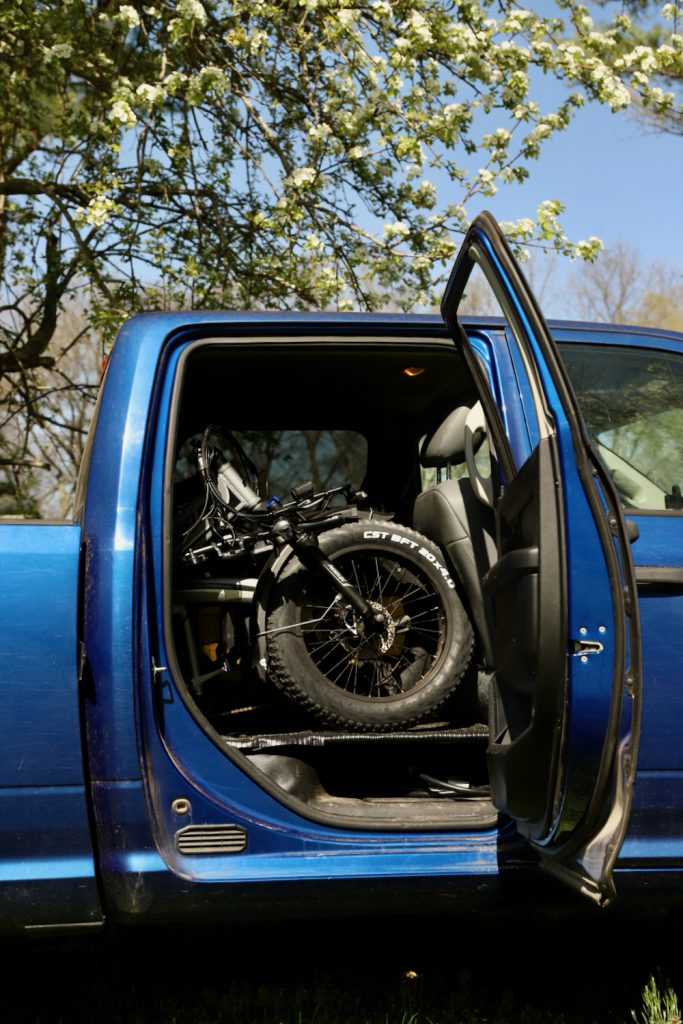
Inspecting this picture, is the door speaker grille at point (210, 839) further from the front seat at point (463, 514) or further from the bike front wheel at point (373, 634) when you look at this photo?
the front seat at point (463, 514)

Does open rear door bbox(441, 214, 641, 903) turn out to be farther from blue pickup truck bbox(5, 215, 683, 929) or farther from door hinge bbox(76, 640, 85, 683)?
door hinge bbox(76, 640, 85, 683)

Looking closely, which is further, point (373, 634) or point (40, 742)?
point (373, 634)

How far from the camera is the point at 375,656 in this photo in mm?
3115

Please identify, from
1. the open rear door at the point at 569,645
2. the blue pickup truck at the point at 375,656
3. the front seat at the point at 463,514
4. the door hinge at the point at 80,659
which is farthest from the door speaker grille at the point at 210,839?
the front seat at the point at 463,514

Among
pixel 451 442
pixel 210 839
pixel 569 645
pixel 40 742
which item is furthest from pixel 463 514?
pixel 40 742

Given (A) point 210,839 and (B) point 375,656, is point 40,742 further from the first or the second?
(B) point 375,656

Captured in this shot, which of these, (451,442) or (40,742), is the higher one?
(451,442)

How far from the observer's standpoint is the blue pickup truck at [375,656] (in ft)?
6.97

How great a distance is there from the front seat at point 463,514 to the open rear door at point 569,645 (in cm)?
59

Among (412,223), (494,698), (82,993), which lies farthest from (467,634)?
(412,223)

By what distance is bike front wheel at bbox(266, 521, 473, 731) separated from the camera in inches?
112

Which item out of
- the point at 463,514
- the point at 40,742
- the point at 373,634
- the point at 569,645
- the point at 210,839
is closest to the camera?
the point at 569,645

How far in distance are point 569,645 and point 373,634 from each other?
1.07m

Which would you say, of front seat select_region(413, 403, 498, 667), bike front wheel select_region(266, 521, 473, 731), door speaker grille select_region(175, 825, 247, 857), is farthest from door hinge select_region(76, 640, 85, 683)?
front seat select_region(413, 403, 498, 667)
